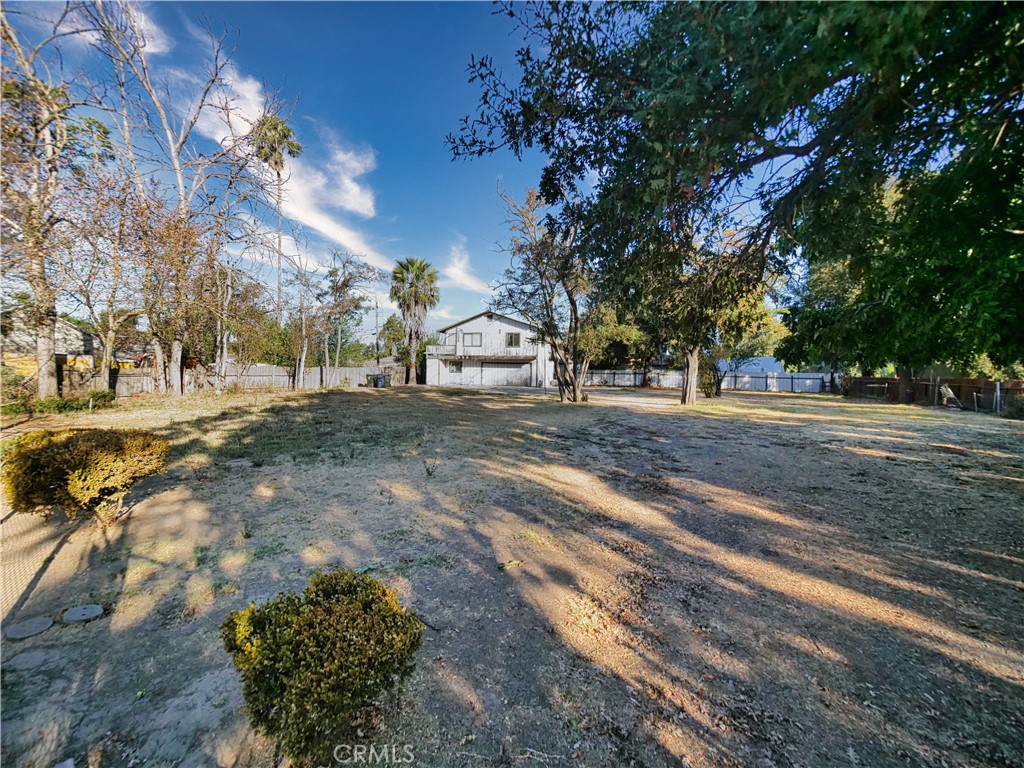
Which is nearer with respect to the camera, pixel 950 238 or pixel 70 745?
pixel 70 745

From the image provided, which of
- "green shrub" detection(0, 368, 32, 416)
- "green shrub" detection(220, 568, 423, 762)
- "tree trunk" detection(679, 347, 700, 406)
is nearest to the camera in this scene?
"green shrub" detection(220, 568, 423, 762)

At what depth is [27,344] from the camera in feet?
39.3

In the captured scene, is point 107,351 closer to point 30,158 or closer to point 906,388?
point 30,158

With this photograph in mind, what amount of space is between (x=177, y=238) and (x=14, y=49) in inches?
258

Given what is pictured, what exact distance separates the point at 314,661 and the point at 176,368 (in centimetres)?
1886

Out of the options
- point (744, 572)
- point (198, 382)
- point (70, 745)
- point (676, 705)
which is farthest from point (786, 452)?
point (198, 382)

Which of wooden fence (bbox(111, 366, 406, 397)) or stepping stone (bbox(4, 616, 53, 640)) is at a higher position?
wooden fence (bbox(111, 366, 406, 397))

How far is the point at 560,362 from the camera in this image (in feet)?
57.1

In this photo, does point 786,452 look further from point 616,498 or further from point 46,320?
point 46,320

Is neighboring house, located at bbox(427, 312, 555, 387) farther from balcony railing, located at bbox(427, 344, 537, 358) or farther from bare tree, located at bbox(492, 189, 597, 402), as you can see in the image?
bare tree, located at bbox(492, 189, 597, 402)

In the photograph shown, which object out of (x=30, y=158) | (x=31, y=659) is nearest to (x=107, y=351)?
(x=30, y=158)

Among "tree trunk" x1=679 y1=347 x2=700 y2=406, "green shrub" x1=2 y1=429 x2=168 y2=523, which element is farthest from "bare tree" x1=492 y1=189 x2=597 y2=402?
"green shrub" x1=2 y1=429 x2=168 y2=523

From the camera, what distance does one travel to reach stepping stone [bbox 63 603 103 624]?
8.50 feet

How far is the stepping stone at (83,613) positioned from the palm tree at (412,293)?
101 ft
